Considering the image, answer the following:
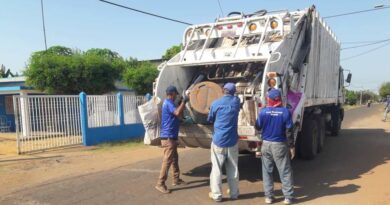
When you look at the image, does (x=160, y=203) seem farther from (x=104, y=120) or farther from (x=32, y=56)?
(x=32, y=56)

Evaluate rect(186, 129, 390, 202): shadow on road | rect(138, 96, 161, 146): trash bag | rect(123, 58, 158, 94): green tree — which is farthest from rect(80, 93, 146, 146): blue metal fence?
rect(123, 58, 158, 94): green tree

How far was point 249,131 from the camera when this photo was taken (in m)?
6.57

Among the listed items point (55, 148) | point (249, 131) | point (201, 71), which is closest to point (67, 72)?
point (55, 148)

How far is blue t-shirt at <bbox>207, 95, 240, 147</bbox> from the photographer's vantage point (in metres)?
6.00

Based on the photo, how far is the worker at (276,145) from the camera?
5891mm

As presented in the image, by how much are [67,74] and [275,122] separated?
48.2ft

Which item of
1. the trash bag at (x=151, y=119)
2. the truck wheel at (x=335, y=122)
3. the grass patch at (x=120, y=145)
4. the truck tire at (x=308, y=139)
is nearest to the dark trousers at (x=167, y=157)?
the trash bag at (x=151, y=119)

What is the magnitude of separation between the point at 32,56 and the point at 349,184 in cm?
1659

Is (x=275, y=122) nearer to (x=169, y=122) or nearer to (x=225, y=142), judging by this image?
(x=225, y=142)

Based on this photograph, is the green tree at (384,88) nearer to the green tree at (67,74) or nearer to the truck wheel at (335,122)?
the truck wheel at (335,122)

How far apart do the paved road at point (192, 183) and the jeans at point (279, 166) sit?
0.31 meters

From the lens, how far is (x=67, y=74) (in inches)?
744

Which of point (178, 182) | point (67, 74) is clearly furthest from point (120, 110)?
point (178, 182)

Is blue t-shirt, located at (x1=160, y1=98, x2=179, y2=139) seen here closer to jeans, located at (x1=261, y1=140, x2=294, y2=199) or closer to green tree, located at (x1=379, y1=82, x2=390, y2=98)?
jeans, located at (x1=261, y1=140, x2=294, y2=199)
